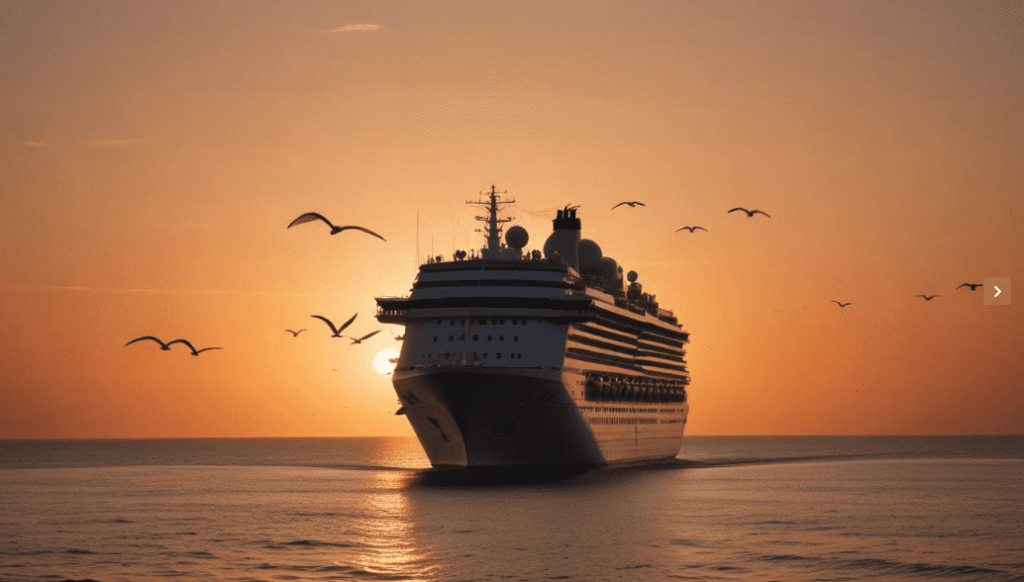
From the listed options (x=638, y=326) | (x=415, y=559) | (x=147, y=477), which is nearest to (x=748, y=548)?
(x=415, y=559)

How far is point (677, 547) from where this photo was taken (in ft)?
169

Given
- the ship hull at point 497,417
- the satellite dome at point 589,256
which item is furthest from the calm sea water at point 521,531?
the satellite dome at point 589,256

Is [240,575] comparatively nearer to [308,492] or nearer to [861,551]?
[861,551]

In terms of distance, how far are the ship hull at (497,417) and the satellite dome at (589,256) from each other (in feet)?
82.6

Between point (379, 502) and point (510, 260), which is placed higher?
point (510, 260)

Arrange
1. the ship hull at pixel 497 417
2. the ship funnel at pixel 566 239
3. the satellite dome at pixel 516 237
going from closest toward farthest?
the ship hull at pixel 497 417 < the satellite dome at pixel 516 237 < the ship funnel at pixel 566 239

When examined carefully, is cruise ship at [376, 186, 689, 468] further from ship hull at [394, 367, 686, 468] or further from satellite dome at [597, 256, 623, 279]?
satellite dome at [597, 256, 623, 279]

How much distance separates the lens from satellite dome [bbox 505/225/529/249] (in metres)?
101

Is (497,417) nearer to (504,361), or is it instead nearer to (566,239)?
(504,361)

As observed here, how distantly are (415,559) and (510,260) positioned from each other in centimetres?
4189

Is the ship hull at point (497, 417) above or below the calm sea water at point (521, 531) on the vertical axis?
above

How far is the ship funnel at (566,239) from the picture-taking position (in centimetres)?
11262

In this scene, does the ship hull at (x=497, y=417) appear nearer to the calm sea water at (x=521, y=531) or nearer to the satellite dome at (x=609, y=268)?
the calm sea water at (x=521, y=531)

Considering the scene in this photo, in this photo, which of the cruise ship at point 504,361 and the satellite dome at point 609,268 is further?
the satellite dome at point 609,268
